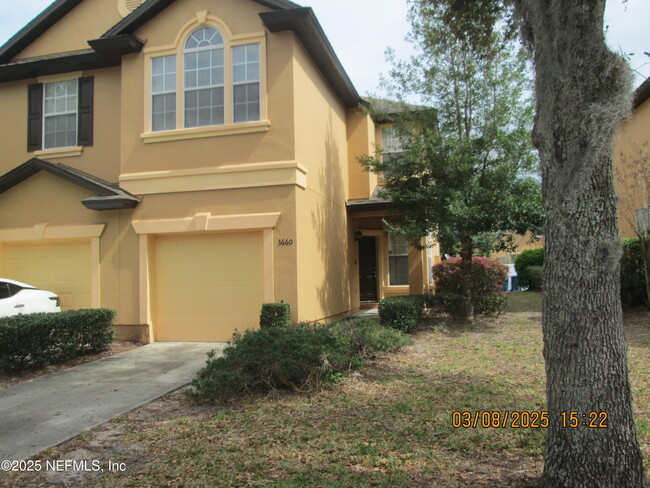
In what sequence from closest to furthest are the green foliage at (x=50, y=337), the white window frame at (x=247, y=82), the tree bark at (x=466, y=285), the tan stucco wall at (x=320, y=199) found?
1. the green foliage at (x=50, y=337)
2. the white window frame at (x=247, y=82)
3. the tan stucco wall at (x=320, y=199)
4. the tree bark at (x=466, y=285)

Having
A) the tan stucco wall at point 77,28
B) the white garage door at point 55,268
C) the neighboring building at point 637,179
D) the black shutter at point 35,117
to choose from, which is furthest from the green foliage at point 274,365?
the tan stucco wall at point 77,28

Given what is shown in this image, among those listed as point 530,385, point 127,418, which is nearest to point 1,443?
point 127,418

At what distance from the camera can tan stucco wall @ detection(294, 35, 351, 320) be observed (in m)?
9.93

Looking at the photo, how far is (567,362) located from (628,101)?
184 cm

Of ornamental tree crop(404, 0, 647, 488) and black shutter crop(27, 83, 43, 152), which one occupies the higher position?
black shutter crop(27, 83, 43, 152)

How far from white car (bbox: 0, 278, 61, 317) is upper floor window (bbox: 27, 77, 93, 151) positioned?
Result: 3712 mm

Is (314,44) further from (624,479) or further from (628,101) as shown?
(624,479)

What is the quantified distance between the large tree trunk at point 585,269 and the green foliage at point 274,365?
315 centimetres

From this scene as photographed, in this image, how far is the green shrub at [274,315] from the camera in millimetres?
8867

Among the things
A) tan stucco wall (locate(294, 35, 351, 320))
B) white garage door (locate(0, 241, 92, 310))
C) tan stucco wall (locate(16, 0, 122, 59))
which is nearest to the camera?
tan stucco wall (locate(294, 35, 351, 320))

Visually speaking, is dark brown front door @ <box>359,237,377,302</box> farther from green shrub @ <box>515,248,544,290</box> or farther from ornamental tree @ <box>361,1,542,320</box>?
green shrub @ <box>515,248,544,290</box>

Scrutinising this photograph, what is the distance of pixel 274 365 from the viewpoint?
5.89m

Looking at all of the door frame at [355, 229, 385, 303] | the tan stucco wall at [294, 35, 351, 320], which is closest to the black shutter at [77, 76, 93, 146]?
the tan stucco wall at [294, 35, 351, 320]

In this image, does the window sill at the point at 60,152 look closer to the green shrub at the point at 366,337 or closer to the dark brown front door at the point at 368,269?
the green shrub at the point at 366,337
